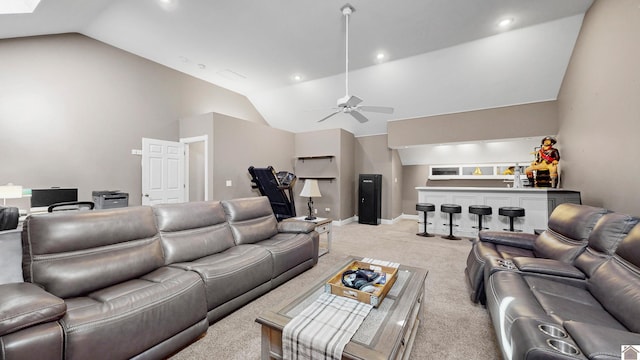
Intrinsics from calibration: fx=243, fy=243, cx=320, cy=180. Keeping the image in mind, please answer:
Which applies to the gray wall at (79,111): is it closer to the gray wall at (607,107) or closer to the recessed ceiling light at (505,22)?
the recessed ceiling light at (505,22)

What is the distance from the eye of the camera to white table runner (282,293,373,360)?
1.23 m

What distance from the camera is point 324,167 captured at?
7020 millimetres

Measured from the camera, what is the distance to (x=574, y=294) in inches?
67.9

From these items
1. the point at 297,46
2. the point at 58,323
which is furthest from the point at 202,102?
the point at 58,323

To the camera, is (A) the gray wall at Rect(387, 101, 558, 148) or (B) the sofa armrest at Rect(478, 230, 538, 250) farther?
(A) the gray wall at Rect(387, 101, 558, 148)

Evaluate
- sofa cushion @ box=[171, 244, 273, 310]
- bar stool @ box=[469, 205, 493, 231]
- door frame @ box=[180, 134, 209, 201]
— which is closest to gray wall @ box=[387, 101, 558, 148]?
bar stool @ box=[469, 205, 493, 231]

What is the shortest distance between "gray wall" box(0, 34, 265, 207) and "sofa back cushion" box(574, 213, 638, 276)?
22.3ft

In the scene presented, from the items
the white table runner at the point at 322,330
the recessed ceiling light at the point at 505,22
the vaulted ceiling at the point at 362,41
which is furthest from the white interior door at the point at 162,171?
the recessed ceiling light at the point at 505,22

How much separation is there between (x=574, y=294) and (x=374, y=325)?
5.01ft

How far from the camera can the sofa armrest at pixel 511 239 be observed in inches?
109

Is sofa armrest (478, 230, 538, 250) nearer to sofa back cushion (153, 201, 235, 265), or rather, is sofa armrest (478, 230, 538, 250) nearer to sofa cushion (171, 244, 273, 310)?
sofa cushion (171, 244, 273, 310)

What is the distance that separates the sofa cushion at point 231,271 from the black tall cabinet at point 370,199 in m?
4.60

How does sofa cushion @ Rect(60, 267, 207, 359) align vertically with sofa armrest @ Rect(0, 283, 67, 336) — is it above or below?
below

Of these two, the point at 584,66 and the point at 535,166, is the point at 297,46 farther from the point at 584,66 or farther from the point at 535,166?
the point at 535,166
